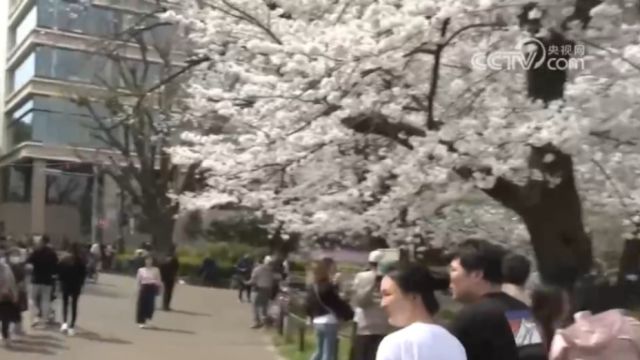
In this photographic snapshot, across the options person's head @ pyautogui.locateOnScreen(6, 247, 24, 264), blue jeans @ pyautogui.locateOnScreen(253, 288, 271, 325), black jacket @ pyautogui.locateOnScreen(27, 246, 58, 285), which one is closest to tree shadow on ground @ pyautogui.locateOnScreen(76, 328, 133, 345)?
black jacket @ pyautogui.locateOnScreen(27, 246, 58, 285)

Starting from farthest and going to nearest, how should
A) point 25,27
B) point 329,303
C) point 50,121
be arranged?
point 25,27
point 50,121
point 329,303

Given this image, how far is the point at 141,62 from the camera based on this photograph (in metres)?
34.8

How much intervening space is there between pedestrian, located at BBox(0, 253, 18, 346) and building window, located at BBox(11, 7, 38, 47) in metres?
45.5

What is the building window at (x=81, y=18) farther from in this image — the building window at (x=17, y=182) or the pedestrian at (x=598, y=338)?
the pedestrian at (x=598, y=338)

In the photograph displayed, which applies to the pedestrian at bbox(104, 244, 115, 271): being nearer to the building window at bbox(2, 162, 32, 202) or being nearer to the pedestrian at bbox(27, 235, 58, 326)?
the building window at bbox(2, 162, 32, 202)

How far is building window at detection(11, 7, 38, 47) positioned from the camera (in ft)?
195

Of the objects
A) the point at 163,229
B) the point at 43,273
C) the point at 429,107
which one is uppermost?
the point at 163,229

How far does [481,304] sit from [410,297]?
0.61 metres

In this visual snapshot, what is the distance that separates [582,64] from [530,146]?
0.97 m

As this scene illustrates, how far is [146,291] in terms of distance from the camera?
766 inches

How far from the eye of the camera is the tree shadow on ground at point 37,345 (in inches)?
583

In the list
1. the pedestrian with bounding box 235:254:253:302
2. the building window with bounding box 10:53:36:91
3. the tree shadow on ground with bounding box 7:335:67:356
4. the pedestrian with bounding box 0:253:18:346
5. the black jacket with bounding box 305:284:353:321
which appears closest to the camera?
the black jacket with bounding box 305:284:353:321

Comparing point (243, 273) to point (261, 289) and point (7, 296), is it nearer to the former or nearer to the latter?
point (261, 289)

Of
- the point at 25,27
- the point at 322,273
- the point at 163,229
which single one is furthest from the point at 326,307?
the point at 25,27
